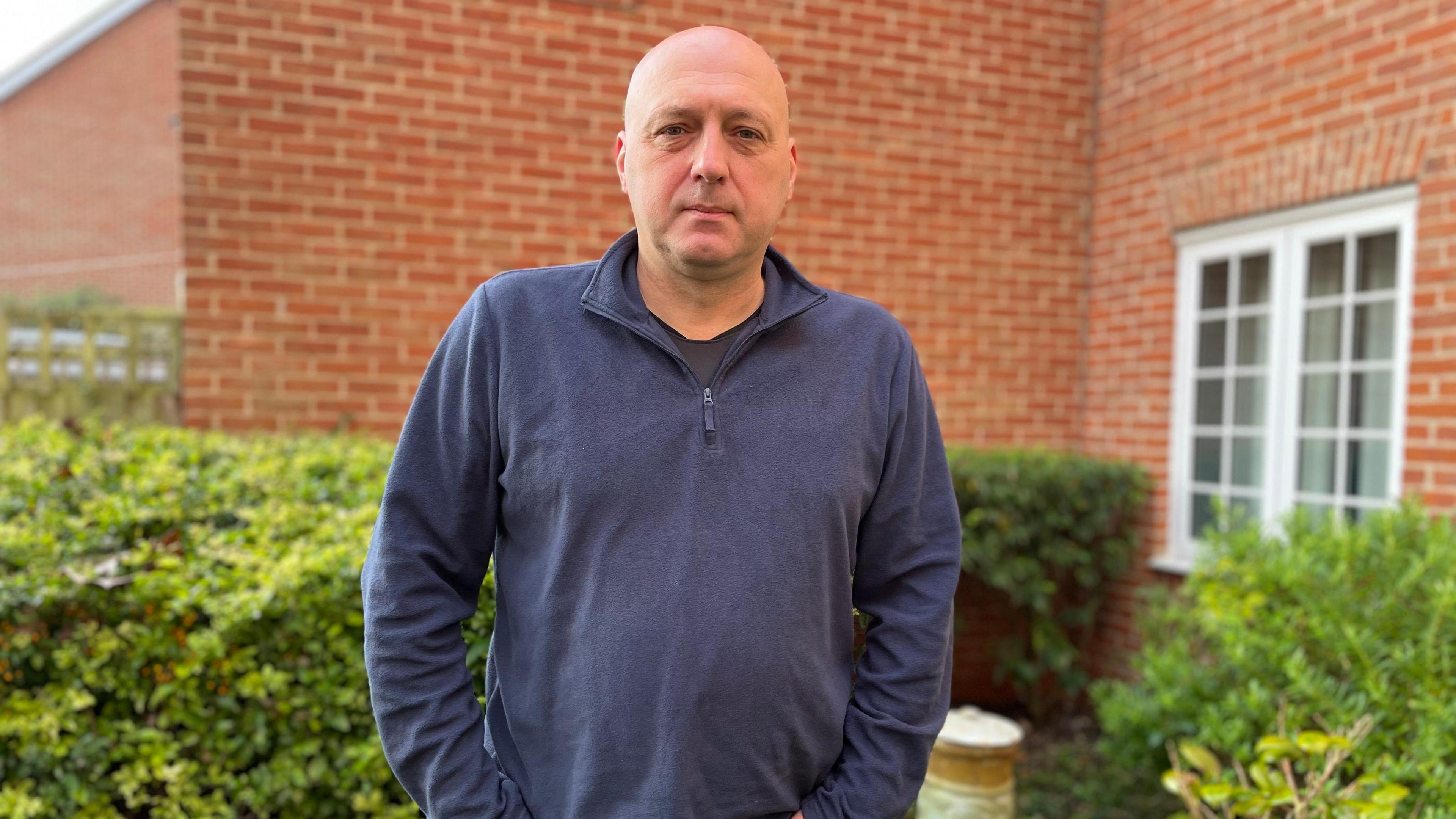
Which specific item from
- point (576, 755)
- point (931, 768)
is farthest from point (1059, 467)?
point (576, 755)

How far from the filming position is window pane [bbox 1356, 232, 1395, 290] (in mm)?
4320

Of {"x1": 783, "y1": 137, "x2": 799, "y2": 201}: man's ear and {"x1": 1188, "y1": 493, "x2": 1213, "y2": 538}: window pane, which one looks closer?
{"x1": 783, "y1": 137, "x2": 799, "y2": 201}: man's ear

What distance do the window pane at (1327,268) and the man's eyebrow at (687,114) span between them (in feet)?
13.3

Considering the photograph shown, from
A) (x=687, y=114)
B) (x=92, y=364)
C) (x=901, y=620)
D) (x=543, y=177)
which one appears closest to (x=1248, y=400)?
(x=543, y=177)

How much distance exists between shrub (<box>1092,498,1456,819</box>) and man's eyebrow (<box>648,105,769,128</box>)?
2295 mm

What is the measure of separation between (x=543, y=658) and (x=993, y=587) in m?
4.31

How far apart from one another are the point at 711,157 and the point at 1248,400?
4438 mm

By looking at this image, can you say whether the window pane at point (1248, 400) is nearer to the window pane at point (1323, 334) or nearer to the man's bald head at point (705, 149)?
the window pane at point (1323, 334)

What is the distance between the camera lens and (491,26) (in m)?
4.89

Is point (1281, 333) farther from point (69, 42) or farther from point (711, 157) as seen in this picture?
point (69, 42)

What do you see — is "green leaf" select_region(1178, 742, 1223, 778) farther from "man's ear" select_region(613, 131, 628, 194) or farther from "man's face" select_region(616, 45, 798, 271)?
"man's ear" select_region(613, 131, 628, 194)

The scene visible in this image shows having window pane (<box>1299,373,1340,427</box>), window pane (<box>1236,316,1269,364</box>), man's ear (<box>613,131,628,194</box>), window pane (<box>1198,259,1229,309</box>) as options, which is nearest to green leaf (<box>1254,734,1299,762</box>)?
man's ear (<box>613,131,628,194</box>)

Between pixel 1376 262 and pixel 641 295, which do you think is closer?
pixel 641 295

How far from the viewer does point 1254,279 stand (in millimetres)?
4984
